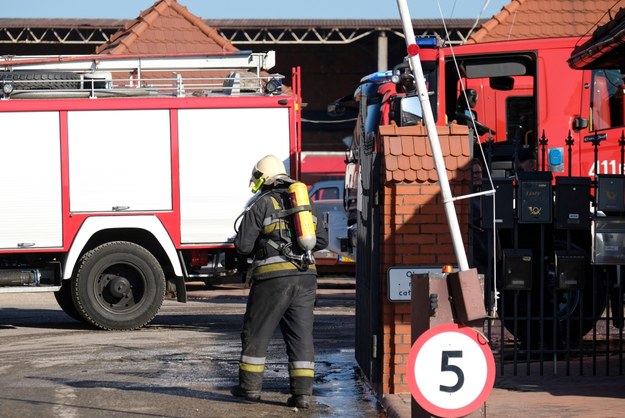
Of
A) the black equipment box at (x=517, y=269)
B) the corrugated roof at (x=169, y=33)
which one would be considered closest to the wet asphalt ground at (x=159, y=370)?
the black equipment box at (x=517, y=269)

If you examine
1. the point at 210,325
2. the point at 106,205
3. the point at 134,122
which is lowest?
the point at 210,325

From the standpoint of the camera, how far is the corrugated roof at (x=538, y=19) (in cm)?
2620

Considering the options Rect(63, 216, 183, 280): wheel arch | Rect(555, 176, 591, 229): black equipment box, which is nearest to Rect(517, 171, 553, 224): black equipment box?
Answer: Rect(555, 176, 591, 229): black equipment box

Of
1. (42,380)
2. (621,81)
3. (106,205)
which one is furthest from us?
(106,205)

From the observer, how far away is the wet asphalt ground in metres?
9.06

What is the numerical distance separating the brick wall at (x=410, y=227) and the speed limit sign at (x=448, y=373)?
107 inches

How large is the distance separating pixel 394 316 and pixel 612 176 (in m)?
2.05

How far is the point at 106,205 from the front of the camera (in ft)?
47.1

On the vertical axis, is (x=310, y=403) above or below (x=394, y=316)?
below

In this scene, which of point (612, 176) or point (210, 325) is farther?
point (210, 325)

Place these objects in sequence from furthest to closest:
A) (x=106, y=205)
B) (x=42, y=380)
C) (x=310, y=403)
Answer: (x=106, y=205) < (x=42, y=380) < (x=310, y=403)

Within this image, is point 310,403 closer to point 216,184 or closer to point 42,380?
point 42,380

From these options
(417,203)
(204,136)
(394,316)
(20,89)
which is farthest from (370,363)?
(20,89)

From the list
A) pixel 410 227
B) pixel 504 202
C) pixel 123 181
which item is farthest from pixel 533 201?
pixel 123 181
